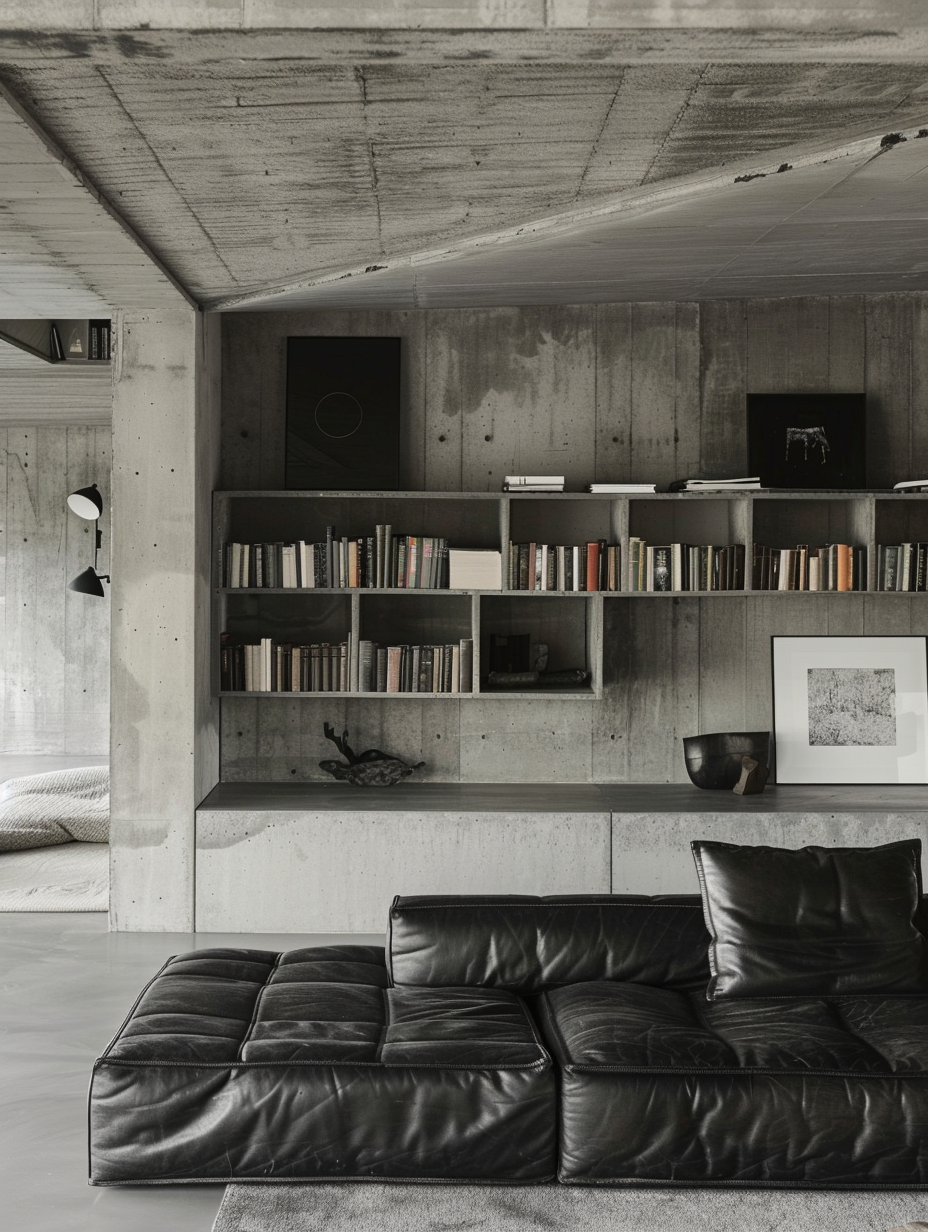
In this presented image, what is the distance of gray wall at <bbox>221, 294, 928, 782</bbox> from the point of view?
559cm

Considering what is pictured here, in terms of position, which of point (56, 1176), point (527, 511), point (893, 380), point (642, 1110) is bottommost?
point (56, 1176)

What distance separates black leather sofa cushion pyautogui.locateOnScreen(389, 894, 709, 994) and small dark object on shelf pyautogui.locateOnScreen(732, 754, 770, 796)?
6.27ft

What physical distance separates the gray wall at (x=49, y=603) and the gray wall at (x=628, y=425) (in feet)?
14.3

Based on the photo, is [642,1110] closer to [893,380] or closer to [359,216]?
[359,216]

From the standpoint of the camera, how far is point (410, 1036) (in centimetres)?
283

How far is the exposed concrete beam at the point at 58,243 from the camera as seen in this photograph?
10.2 ft

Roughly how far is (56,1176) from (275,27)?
2.83 meters

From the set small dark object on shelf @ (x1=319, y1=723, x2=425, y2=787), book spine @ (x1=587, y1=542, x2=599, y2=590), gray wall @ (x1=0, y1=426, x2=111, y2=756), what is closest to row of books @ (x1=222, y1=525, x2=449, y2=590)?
book spine @ (x1=587, y1=542, x2=599, y2=590)

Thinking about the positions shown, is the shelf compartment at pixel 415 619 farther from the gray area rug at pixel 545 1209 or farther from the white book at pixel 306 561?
the gray area rug at pixel 545 1209

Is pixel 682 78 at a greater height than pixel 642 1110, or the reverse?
pixel 682 78

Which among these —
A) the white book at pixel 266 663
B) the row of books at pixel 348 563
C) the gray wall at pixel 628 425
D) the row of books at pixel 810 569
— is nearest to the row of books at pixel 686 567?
the row of books at pixel 810 569

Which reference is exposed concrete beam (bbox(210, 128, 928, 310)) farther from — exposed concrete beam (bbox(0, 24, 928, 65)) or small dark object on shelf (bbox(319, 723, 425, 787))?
small dark object on shelf (bbox(319, 723, 425, 787))

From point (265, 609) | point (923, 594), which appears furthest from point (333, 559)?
point (923, 594)

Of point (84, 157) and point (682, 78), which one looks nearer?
point (682, 78)
